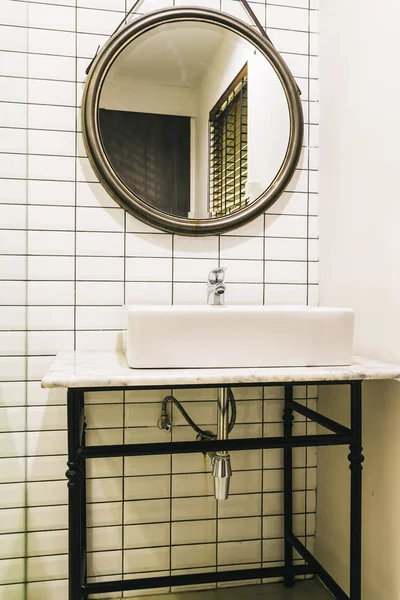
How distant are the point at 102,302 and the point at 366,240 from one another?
2.84ft

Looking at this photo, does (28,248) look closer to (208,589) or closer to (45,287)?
(45,287)

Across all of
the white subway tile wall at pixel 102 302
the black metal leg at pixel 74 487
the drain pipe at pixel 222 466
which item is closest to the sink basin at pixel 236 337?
the black metal leg at pixel 74 487

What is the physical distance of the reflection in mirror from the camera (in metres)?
1.71

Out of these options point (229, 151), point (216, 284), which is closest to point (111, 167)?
point (229, 151)

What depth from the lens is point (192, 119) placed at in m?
1.76

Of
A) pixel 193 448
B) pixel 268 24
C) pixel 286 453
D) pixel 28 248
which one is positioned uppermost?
pixel 268 24

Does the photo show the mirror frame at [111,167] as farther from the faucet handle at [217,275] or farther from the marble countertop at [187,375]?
the marble countertop at [187,375]

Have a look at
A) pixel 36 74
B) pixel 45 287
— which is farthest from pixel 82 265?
pixel 36 74

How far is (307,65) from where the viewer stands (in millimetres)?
1886

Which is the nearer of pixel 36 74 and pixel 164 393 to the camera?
pixel 36 74

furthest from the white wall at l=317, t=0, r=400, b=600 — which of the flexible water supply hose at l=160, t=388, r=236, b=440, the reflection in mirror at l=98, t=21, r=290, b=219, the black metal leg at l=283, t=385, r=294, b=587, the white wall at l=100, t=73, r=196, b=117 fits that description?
the white wall at l=100, t=73, r=196, b=117

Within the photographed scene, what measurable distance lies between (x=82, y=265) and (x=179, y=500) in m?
0.88

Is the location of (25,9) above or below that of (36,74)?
above

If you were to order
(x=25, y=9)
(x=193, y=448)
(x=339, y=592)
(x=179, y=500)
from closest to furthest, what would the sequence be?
(x=193, y=448), (x=339, y=592), (x=25, y=9), (x=179, y=500)
